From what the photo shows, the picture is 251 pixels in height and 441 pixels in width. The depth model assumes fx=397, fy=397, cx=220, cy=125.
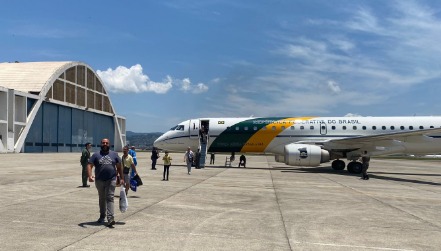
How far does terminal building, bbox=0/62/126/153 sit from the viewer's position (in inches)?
2400

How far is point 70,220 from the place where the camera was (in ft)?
29.2

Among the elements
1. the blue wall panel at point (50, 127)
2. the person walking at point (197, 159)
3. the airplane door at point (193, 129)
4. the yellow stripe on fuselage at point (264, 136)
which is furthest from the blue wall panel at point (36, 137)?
the yellow stripe on fuselage at point (264, 136)

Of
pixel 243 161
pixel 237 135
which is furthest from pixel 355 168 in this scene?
pixel 243 161

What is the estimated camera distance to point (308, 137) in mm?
28641

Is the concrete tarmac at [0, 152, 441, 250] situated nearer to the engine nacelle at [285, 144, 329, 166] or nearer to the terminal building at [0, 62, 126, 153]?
the engine nacelle at [285, 144, 329, 166]

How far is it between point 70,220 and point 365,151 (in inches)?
867

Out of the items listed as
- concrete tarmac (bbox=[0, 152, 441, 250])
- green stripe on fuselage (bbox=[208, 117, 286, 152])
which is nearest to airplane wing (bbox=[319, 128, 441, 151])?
green stripe on fuselage (bbox=[208, 117, 286, 152])

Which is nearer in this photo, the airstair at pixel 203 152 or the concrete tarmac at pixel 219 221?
the concrete tarmac at pixel 219 221

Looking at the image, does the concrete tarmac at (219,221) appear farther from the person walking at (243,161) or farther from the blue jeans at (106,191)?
the person walking at (243,161)

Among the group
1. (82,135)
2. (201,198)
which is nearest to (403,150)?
(201,198)

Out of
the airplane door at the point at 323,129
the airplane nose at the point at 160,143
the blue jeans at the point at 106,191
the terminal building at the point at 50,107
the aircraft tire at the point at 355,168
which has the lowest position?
the aircraft tire at the point at 355,168

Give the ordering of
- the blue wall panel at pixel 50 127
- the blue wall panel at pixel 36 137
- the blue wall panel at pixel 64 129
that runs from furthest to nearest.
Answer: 1. the blue wall panel at pixel 64 129
2. the blue wall panel at pixel 50 127
3. the blue wall panel at pixel 36 137

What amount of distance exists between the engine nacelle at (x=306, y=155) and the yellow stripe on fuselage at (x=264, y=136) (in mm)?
2793

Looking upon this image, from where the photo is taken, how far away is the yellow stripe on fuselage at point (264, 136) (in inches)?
1137
